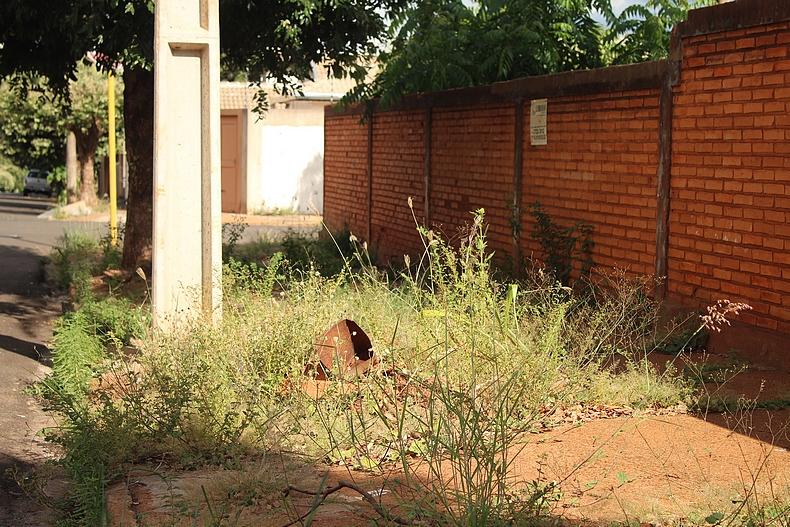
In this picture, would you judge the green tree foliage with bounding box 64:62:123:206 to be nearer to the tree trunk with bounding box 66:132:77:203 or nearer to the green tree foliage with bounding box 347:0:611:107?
the tree trunk with bounding box 66:132:77:203

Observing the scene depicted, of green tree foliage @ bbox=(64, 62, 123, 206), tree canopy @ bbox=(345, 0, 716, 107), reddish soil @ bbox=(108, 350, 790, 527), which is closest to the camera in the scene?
reddish soil @ bbox=(108, 350, 790, 527)

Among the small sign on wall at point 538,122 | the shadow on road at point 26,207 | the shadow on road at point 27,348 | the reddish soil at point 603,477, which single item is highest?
the small sign on wall at point 538,122

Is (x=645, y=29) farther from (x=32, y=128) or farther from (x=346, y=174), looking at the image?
(x=32, y=128)

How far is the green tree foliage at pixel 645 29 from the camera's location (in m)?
11.2

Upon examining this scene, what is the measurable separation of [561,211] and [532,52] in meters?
3.03

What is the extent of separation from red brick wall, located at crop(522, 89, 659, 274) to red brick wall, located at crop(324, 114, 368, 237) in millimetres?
5783

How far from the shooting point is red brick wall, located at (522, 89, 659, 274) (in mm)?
7891

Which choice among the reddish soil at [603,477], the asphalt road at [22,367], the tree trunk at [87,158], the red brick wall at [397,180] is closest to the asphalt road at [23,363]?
the asphalt road at [22,367]

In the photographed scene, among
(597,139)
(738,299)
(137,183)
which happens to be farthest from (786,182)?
(137,183)

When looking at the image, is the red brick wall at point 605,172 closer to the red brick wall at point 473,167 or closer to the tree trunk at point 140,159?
the red brick wall at point 473,167

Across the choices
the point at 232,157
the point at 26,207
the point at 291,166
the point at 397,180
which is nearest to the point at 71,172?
the point at 26,207

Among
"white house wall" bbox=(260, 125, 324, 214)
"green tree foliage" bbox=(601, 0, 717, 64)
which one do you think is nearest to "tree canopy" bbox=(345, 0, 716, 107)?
"green tree foliage" bbox=(601, 0, 717, 64)

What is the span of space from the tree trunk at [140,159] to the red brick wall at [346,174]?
381cm

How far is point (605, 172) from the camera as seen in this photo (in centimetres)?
848
